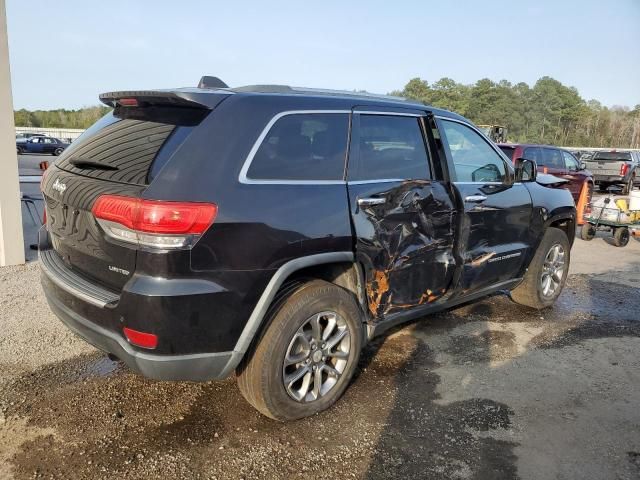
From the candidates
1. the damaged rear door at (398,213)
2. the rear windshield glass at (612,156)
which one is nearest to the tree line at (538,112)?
the rear windshield glass at (612,156)

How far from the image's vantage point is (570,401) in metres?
3.46

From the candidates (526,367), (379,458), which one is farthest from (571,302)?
(379,458)

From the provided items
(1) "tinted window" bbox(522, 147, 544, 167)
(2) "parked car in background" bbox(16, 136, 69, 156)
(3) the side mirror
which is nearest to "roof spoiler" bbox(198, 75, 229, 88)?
(3) the side mirror

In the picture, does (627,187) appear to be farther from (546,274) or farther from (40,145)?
(40,145)

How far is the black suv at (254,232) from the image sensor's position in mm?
Answer: 2484

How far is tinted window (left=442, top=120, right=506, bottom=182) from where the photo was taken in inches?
159

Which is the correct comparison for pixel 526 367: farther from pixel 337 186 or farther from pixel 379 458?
pixel 337 186

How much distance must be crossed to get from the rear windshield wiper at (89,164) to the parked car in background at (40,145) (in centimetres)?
3431

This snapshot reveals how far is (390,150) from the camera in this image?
11.7 feet

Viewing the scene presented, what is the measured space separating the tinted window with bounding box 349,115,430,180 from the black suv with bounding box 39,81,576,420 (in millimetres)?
12

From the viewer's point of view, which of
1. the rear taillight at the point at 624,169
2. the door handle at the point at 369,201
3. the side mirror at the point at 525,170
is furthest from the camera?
the rear taillight at the point at 624,169

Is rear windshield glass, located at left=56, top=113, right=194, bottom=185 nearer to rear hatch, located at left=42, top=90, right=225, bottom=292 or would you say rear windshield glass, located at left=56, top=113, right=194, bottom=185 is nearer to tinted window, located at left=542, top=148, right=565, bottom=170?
rear hatch, located at left=42, top=90, right=225, bottom=292

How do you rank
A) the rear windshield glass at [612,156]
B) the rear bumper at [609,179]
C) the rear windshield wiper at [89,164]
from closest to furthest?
the rear windshield wiper at [89,164] → the rear bumper at [609,179] → the rear windshield glass at [612,156]

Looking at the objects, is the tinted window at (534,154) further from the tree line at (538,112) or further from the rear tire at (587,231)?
the tree line at (538,112)
